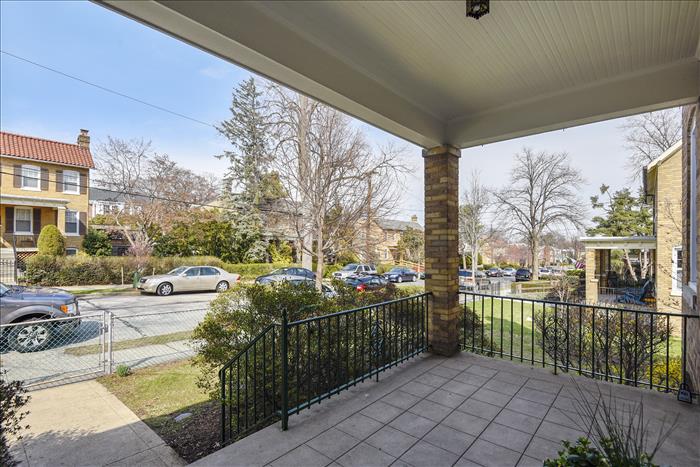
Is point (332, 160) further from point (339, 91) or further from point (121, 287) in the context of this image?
point (121, 287)

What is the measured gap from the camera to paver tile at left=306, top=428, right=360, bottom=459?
2.09m

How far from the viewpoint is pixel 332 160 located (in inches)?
304

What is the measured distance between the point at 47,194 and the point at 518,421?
19.1m

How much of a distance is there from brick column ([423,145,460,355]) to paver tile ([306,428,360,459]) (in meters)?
2.08

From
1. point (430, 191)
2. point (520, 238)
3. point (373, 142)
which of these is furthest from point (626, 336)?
point (520, 238)

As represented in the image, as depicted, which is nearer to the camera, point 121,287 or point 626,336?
point 626,336

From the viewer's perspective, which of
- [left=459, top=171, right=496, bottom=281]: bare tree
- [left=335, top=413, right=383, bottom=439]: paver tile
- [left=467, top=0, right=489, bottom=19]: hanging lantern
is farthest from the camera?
[left=459, top=171, right=496, bottom=281]: bare tree

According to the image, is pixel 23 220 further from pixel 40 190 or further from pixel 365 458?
pixel 365 458

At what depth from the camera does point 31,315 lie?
511 cm

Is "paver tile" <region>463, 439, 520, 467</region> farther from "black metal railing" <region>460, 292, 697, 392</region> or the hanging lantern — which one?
the hanging lantern

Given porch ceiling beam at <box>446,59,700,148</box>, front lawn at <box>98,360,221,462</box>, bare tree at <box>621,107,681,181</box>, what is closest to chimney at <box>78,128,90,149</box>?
front lawn at <box>98,360,221,462</box>

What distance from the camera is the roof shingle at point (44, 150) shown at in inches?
483

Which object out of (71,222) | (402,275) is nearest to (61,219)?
(71,222)

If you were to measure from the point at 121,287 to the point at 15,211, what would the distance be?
5.71m
